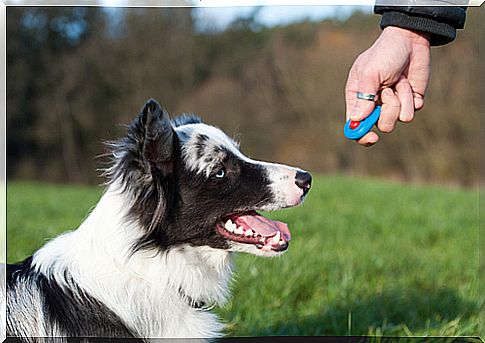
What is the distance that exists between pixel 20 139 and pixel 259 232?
37.9 ft

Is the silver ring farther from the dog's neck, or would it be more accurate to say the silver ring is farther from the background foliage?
the background foliage

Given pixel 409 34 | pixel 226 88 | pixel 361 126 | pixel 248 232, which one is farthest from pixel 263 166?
pixel 226 88

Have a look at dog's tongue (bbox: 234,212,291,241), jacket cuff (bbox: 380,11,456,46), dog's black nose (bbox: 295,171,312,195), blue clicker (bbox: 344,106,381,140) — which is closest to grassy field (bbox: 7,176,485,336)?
dog's tongue (bbox: 234,212,291,241)

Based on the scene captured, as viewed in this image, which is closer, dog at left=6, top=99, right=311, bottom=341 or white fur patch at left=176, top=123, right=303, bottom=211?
dog at left=6, top=99, right=311, bottom=341

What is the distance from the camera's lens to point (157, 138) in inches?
102

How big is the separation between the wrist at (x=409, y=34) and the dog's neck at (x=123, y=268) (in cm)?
116

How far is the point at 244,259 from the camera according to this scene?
528 cm

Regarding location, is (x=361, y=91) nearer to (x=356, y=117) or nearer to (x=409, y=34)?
(x=356, y=117)

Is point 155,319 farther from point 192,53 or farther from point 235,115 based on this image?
point 192,53

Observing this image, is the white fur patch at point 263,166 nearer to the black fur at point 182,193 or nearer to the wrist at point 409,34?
the black fur at point 182,193

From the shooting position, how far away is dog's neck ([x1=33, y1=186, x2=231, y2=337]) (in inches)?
104

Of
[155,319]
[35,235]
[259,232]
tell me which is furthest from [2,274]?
[35,235]

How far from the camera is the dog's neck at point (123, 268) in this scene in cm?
265

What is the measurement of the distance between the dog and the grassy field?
1.23 meters
